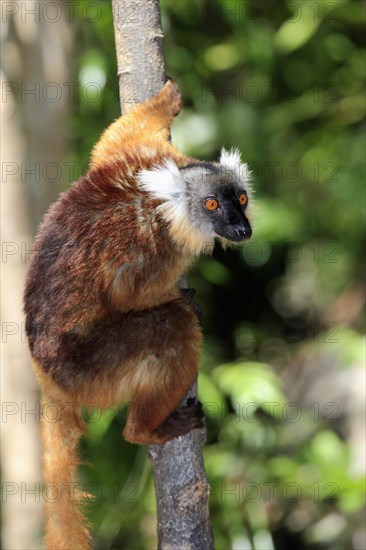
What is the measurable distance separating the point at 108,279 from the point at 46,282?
305 mm

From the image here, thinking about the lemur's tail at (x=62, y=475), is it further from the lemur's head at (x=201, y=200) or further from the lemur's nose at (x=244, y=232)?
the lemur's nose at (x=244, y=232)

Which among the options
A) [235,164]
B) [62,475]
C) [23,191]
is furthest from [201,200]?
[23,191]

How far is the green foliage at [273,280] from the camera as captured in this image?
5.70 m

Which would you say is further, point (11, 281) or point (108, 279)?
point (11, 281)

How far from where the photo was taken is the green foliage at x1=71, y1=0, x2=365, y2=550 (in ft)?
18.7

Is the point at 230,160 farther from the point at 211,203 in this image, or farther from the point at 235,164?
the point at 211,203

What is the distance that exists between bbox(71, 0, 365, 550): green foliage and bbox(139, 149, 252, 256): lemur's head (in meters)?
1.88

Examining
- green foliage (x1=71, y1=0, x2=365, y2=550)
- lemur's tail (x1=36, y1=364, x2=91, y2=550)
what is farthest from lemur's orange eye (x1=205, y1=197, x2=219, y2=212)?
green foliage (x1=71, y1=0, x2=365, y2=550)

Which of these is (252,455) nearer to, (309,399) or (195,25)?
(309,399)

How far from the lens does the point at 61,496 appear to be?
3609 mm

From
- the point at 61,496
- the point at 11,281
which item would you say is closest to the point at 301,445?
the point at 11,281

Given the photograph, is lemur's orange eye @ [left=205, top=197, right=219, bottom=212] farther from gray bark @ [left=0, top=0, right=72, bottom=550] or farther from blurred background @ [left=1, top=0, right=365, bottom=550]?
gray bark @ [left=0, top=0, right=72, bottom=550]

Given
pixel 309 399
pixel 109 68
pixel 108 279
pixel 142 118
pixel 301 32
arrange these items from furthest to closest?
pixel 309 399, pixel 301 32, pixel 109 68, pixel 142 118, pixel 108 279

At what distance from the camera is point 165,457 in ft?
11.4
